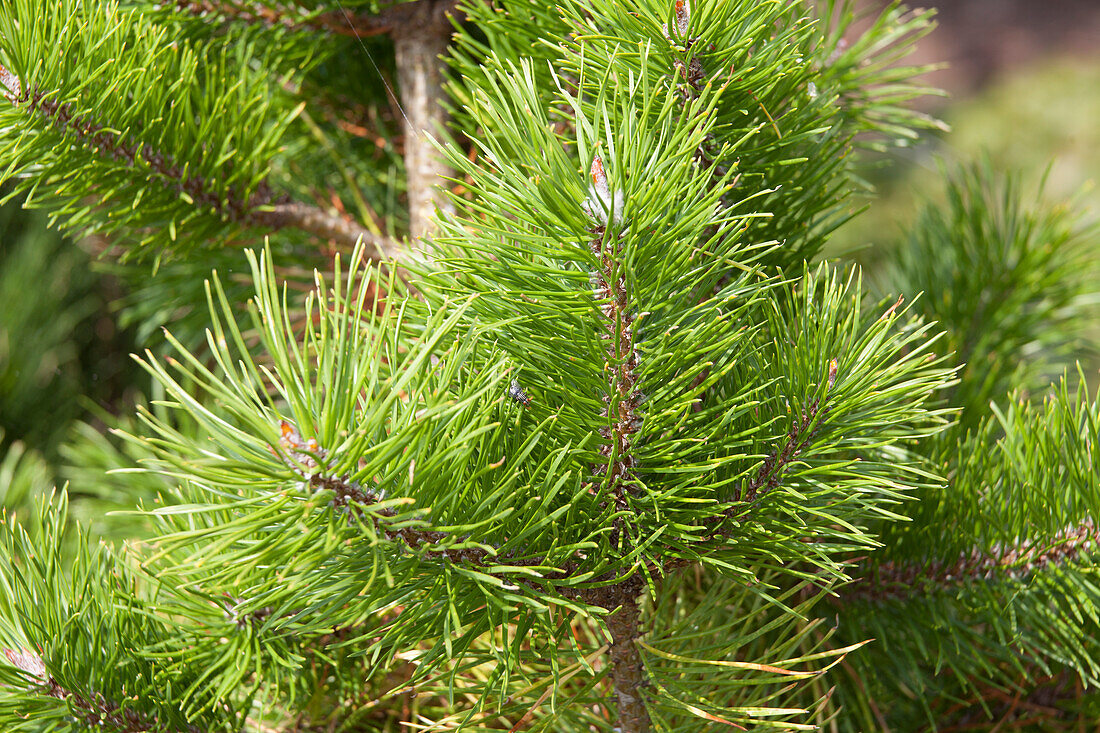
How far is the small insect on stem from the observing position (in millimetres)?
221

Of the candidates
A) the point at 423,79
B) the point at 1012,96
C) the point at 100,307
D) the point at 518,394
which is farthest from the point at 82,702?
the point at 1012,96

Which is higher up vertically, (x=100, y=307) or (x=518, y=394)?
(x=100, y=307)

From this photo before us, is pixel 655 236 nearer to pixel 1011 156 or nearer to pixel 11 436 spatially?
pixel 11 436

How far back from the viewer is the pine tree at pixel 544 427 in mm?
188

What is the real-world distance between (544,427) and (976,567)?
172 mm

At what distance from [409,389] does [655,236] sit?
2.6 inches

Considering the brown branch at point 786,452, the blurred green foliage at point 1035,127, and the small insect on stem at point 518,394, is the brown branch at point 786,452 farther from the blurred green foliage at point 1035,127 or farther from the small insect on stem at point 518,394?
the blurred green foliage at point 1035,127

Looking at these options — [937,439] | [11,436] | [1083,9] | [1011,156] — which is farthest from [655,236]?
[1083,9]

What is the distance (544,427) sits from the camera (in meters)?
0.21

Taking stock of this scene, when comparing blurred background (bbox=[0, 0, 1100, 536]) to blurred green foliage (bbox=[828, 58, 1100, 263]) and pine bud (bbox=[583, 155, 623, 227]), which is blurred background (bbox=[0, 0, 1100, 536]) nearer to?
blurred green foliage (bbox=[828, 58, 1100, 263])

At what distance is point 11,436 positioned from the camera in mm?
665

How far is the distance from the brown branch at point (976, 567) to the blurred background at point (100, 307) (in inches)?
4.4

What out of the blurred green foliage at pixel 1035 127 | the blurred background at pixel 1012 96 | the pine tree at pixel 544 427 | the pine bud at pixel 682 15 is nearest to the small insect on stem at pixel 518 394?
the pine tree at pixel 544 427

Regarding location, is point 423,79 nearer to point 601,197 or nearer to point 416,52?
point 416,52
